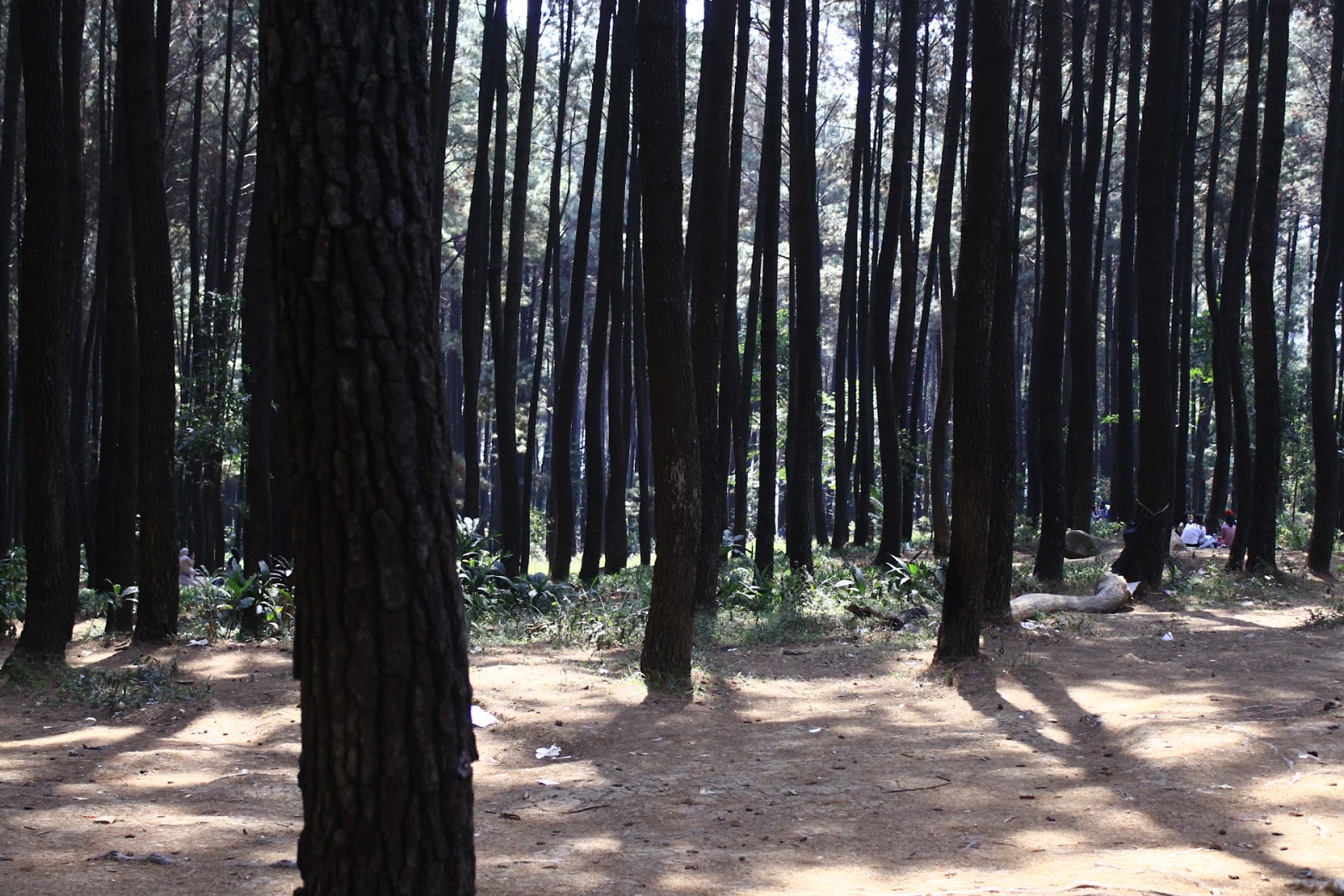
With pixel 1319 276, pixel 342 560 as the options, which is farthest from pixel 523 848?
pixel 1319 276

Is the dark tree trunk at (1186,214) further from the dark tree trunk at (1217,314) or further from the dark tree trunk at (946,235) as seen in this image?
the dark tree trunk at (946,235)

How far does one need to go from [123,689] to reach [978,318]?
6967 mm

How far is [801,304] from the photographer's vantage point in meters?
14.9

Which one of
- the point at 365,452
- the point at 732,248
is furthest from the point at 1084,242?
the point at 365,452

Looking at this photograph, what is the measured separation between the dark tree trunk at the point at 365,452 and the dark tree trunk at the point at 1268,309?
14124 millimetres

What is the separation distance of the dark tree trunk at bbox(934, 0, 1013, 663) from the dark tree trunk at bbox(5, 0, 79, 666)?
7.02 meters

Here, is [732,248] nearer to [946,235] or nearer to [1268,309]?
[946,235]

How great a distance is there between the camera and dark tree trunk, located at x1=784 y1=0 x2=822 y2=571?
14094mm

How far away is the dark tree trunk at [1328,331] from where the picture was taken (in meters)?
15.4

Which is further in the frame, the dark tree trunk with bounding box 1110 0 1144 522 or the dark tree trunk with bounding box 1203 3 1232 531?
the dark tree trunk with bounding box 1203 3 1232 531

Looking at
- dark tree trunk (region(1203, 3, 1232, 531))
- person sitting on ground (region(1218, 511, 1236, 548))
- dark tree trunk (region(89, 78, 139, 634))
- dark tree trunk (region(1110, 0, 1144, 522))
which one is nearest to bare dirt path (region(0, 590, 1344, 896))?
dark tree trunk (region(89, 78, 139, 634))

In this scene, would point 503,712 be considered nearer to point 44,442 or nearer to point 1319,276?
point 44,442

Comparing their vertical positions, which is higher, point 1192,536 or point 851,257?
point 851,257

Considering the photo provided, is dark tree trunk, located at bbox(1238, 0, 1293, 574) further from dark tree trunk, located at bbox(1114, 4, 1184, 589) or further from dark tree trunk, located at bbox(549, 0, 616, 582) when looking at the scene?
dark tree trunk, located at bbox(549, 0, 616, 582)
